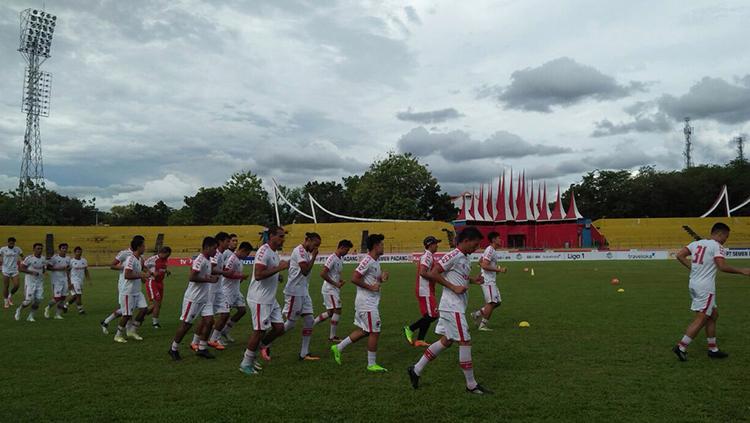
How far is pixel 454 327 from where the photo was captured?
21.0 feet

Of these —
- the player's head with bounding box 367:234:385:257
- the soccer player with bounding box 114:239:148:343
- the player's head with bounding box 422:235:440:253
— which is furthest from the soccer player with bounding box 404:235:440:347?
the soccer player with bounding box 114:239:148:343

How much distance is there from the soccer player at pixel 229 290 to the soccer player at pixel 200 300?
0.38m

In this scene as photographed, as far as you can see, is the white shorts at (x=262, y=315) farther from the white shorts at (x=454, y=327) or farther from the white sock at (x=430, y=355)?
the white shorts at (x=454, y=327)

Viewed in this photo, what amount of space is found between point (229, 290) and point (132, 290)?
2.09m

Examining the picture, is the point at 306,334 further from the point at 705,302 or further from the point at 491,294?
the point at 705,302

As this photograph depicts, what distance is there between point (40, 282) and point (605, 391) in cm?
1356

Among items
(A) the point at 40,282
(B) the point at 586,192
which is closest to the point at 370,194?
(B) the point at 586,192

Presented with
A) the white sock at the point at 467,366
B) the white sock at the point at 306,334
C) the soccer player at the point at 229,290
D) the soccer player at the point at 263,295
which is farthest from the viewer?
the soccer player at the point at 229,290

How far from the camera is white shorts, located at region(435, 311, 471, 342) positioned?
6.33 metres

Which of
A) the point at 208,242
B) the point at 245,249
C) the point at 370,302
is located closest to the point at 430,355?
the point at 370,302

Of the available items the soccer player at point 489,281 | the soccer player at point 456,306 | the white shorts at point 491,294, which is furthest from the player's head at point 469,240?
the white shorts at point 491,294

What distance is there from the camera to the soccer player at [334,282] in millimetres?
8969

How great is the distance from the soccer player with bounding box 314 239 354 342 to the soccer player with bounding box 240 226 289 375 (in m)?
1.34

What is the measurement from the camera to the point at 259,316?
7.54 metres
